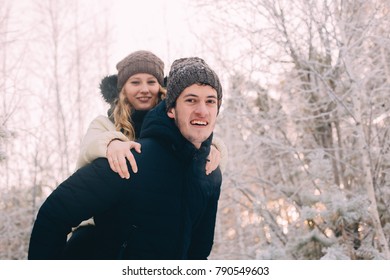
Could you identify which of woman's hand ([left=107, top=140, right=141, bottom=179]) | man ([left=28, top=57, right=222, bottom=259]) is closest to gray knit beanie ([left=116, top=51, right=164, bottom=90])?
man ([left=28, top=57, right=222, bottom=259])

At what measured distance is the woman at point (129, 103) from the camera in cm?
197

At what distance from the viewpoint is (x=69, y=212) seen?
157cm

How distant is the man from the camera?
159 cm

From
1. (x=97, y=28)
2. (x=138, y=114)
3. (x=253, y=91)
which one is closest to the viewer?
(x=138, y=114)

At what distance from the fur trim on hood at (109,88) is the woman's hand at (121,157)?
114cm

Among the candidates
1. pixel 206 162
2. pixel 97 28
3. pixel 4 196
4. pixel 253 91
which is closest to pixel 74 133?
pixel 4 196

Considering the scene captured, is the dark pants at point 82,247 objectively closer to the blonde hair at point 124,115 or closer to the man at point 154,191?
the man at point 154,191

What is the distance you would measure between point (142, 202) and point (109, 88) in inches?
58.4

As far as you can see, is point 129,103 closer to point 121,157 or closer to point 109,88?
point 109,88

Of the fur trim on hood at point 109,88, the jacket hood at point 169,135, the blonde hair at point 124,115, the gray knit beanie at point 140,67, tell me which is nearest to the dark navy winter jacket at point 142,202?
the jacket hood at point 169,135

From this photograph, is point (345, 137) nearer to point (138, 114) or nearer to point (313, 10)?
point (313, 10)

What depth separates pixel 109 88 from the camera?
9.51 feet

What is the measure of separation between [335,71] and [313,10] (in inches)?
50.8

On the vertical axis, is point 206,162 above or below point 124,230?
above
